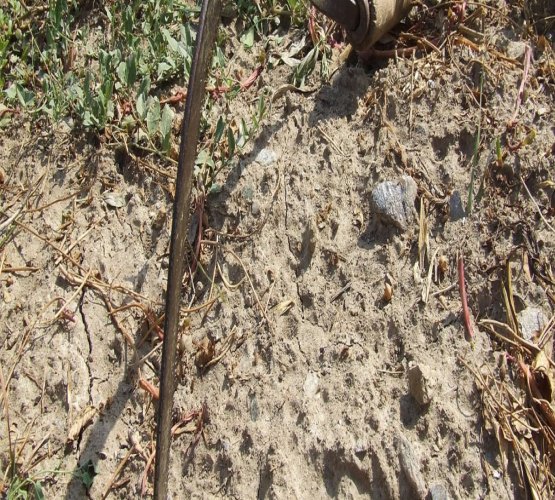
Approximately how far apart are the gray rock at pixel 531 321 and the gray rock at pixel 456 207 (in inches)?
14.4

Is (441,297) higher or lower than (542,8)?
lower

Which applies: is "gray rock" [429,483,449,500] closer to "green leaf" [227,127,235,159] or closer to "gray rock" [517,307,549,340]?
"gray rock" [517,307,549,340]

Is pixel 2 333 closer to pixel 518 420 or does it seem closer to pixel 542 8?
pixel 518 420

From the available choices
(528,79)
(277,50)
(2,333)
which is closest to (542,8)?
(528,79)

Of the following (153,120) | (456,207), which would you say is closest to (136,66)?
(153,120)

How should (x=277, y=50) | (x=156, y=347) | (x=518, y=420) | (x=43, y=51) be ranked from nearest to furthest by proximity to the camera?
(x=518, y=420), (x=156, y=347), (x=277, y=50), (x=43, y=51)

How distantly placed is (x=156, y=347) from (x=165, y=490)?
487 millimetres

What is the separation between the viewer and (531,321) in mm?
2326

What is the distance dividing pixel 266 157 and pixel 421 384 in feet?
3.23

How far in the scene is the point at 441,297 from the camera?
2.39 metres

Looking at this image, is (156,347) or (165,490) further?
(156,347)

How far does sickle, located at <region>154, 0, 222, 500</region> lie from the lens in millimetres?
2244

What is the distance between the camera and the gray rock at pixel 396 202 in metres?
2.50

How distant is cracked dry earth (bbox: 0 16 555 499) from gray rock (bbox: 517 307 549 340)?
4 centimetres
